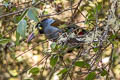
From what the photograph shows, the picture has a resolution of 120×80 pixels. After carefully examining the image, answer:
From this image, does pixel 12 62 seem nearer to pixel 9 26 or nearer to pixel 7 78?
pixel 7 78

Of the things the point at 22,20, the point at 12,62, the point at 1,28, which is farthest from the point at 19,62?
the point at 22,20

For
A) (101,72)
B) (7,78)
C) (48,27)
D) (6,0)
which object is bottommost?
(7,78)

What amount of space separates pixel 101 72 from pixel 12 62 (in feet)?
12.3

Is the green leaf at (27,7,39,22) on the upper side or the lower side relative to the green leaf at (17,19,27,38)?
upper

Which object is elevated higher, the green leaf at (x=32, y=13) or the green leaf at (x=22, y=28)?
the green leaf at (x=32, y=13)

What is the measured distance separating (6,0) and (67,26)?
578mm

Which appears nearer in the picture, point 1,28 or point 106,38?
point 106,38

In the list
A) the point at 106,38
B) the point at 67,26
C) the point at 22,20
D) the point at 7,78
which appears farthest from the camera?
the point at 7,78

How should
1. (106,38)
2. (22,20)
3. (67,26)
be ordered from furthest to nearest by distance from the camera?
(67,26), (106,38), (22,20)

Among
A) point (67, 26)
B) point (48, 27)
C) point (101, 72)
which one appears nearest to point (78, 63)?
point (101, 72)

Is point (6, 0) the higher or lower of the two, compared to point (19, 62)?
higher

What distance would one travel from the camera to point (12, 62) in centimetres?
553

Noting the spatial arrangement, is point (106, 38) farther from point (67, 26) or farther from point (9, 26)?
point (9, 26)

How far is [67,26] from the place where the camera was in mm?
2363
